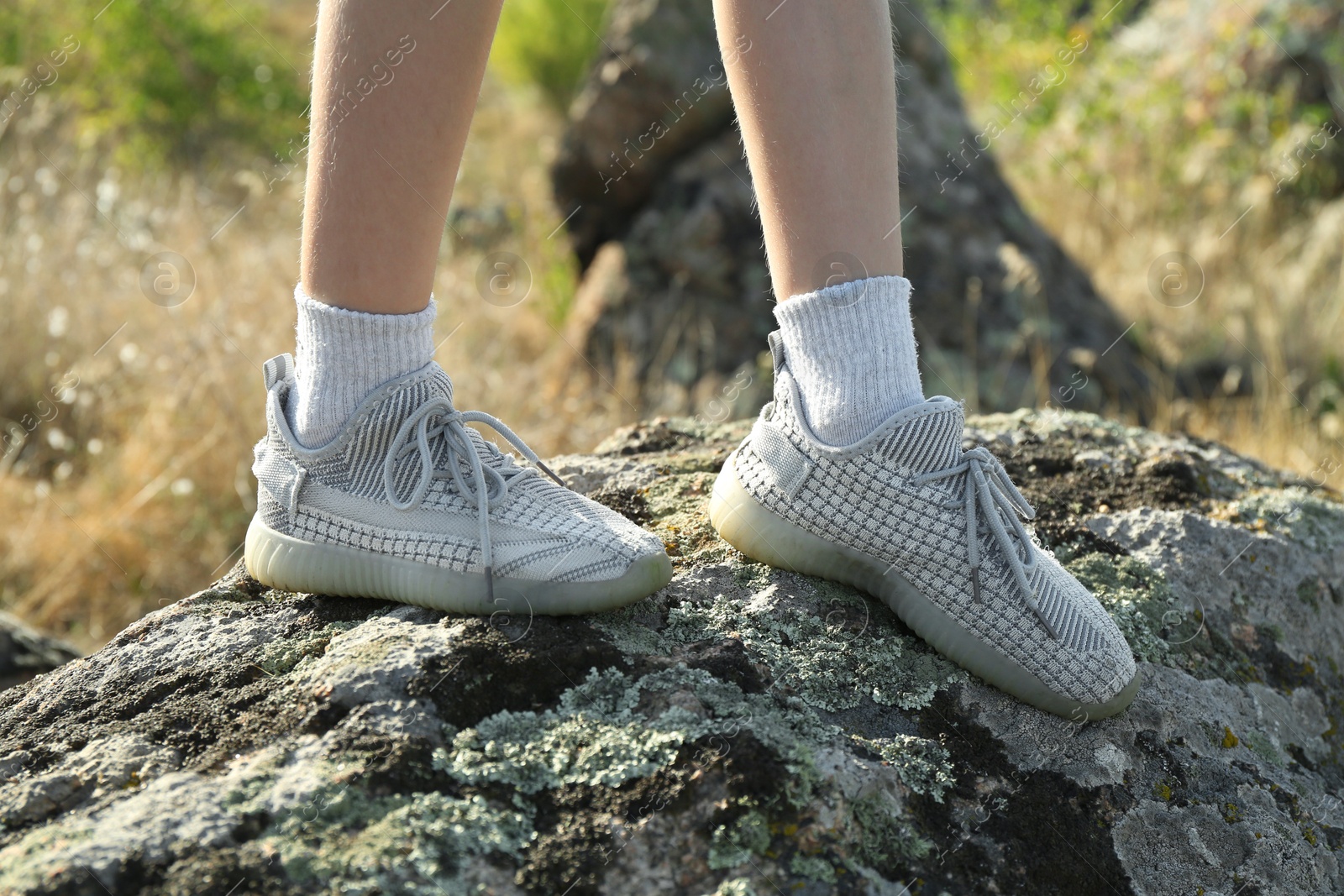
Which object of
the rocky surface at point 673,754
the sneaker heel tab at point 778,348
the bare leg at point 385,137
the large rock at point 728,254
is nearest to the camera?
the rocky surface at point 673,754

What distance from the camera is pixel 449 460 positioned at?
1.52 meters

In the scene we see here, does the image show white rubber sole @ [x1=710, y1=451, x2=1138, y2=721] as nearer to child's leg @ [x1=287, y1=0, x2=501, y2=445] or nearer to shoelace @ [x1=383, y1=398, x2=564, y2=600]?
shoelace @ [x1=383, y1=398, x2=564, y2=600]

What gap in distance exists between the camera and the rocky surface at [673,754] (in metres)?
1.15

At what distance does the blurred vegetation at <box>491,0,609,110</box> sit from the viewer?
9.79 metres

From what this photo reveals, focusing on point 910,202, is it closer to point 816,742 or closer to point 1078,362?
point 1078,362

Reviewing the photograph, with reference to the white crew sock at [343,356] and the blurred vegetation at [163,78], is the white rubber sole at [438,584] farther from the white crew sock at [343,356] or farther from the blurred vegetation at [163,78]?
the blurred vegetation at [163,78]

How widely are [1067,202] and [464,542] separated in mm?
5251

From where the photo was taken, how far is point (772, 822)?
1.21m

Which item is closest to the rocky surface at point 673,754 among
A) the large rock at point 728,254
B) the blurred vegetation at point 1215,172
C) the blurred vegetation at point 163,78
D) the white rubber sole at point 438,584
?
the white rubber sole at point 438,584

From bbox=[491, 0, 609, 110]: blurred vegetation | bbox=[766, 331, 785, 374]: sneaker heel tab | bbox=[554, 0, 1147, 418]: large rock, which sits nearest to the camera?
A: bbox=[766, 331, 785, 374]: sneaker heel tab

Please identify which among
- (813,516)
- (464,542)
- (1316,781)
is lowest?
(1316,781)

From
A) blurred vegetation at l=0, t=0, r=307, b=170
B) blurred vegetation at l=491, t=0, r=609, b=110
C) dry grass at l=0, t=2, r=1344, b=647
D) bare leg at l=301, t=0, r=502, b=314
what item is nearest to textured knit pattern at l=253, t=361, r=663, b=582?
bare leg at l=301, t=0, r=502, b=314

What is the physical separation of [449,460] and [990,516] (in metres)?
0.76

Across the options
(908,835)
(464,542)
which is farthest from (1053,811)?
(464,542)
